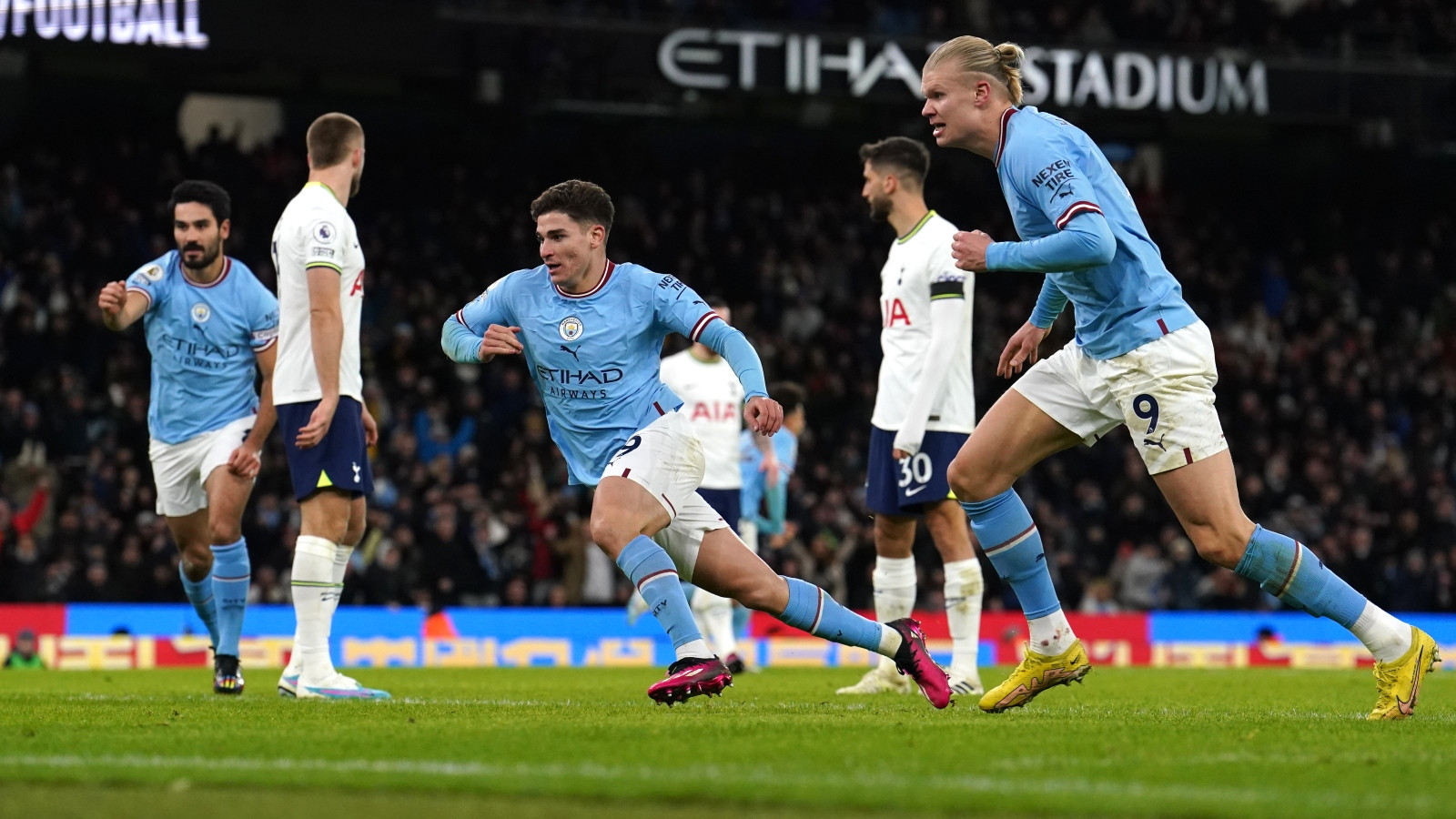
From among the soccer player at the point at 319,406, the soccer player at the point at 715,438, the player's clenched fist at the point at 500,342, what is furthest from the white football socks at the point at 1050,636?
the soccer player at the point at 715,438

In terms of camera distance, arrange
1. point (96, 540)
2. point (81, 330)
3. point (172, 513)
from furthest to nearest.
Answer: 1. point (81, 330)
2. point (96, 540)
3. point (172, 513)

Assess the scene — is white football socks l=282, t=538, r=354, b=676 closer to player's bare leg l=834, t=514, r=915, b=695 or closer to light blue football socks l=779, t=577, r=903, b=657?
light blue football socks l=779, t=577, r=903, b=657

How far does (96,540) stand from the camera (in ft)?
57.3

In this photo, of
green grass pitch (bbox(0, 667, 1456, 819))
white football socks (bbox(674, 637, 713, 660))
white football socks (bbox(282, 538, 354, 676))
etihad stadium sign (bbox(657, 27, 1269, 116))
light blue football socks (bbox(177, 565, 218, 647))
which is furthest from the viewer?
etihad stadium sign (bbox(657, 27, 1269, 116))

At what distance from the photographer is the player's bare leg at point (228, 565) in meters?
9.02

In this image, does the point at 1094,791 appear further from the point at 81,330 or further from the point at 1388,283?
the point at 1388,283

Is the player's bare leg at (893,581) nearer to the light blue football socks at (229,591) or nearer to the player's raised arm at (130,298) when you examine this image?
the light blue football socks at (229,591)

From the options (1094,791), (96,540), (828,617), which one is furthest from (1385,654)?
(96,540)

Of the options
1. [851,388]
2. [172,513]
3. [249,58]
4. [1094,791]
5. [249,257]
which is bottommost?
[1094,791]

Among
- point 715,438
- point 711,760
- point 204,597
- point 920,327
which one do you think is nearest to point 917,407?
point 920,327

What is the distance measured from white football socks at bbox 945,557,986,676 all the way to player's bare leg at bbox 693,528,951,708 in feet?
6.37

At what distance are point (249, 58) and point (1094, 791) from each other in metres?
18.1

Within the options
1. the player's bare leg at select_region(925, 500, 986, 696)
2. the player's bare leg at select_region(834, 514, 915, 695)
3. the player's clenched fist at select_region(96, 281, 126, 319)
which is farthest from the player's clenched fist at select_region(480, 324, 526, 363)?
the player's bare leg at select_region(834, 514, 915, 695)

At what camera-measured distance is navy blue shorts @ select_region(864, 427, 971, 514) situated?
9.22 m
